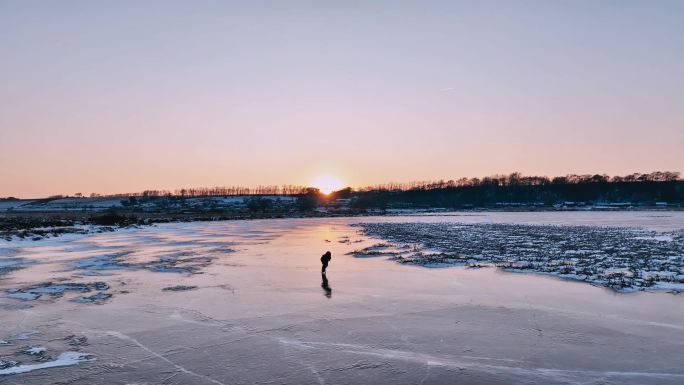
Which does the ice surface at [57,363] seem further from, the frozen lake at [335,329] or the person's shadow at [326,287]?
the person's shadow at [326,287]

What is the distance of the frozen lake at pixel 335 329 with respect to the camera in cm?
757

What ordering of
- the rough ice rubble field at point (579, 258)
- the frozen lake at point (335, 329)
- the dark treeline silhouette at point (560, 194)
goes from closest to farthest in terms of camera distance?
the frozen lake at point (335, 329) → the rough ice rubble field at point (579, 258) → the dark treeline silhouette at point (560, 194)

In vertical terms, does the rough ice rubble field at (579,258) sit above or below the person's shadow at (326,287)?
above

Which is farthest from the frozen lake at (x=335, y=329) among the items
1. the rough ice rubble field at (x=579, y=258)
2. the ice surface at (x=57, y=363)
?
the rough ice rubble field at (x=579, y=258)

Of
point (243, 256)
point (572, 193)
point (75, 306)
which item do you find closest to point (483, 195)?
point (572, 193)

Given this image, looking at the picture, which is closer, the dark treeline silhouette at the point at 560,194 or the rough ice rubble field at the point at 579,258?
the rough ice rubble field at the point at 579,258

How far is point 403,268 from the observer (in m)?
19.5

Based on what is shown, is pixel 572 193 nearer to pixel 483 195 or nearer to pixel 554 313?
pixel 483 195

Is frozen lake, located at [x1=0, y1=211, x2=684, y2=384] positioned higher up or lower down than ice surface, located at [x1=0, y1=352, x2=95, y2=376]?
lower down

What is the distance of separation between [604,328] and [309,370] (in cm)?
659

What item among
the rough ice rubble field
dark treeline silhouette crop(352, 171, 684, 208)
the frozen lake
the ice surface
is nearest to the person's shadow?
the frozen lake

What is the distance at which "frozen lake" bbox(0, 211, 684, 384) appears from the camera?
757cm

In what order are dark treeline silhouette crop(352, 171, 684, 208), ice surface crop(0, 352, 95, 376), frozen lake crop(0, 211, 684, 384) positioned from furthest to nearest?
dark treeline silhouette crop(352, 171, 684, 208) < ice surface crop(0, 352, 95, 376) < frozen lake crop(0, 211, 684, 384)

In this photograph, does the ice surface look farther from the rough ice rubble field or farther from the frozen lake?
the rough ice rubble field
